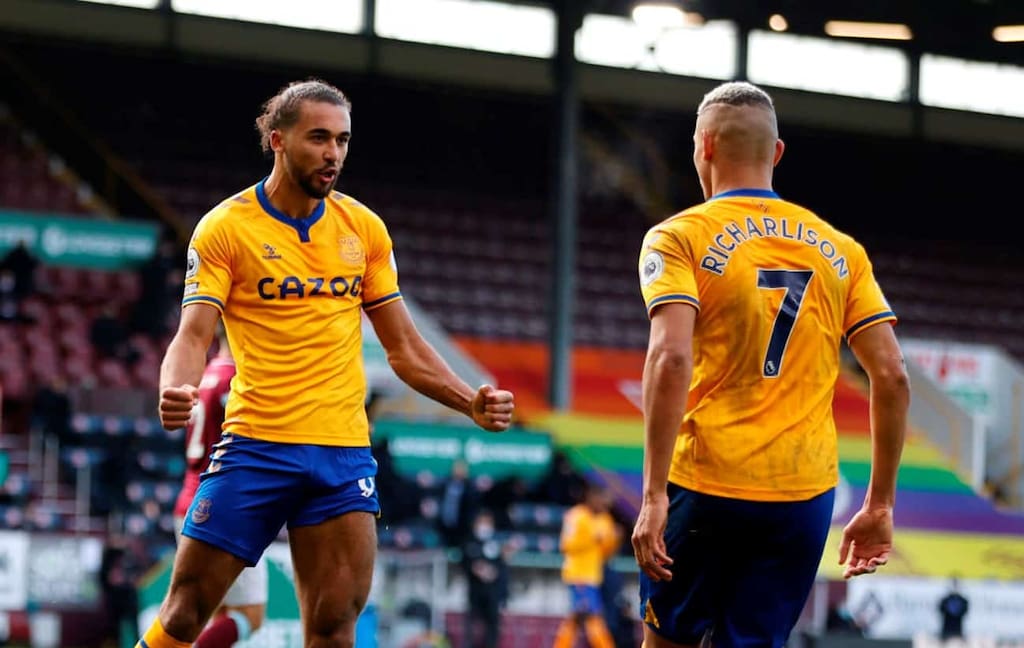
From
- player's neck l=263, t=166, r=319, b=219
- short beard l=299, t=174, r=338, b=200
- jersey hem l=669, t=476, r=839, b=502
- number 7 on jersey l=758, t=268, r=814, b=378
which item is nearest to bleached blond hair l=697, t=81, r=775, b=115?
number 7 on jersey l=758, t=268, r=814, b=378

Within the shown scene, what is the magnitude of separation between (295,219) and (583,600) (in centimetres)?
1126

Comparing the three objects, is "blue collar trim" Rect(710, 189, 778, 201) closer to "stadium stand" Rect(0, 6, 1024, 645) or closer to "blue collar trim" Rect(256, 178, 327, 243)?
"blue collar trim" Rect(256, 178, 327, 243)

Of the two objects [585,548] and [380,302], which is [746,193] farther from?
[585,548]

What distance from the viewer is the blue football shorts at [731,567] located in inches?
194

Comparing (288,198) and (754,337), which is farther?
(288,198)

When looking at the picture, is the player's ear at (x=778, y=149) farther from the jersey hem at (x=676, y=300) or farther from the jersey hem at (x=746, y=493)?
the jersey hem at (x=746, y=493)

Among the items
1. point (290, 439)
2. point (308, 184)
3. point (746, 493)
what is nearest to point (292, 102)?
point (308, 184)

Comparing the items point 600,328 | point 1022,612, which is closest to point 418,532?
point 1022,612

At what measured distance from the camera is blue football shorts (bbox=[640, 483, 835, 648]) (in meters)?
4.93

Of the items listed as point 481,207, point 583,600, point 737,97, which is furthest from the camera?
point 481,207

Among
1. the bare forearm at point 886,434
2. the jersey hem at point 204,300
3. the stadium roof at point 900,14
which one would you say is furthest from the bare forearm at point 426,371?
the stadium roof at point 900,14

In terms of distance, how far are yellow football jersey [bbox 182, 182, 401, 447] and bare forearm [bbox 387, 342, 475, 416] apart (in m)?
0.28

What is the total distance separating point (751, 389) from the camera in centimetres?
493

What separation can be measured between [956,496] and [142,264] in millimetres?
11050
